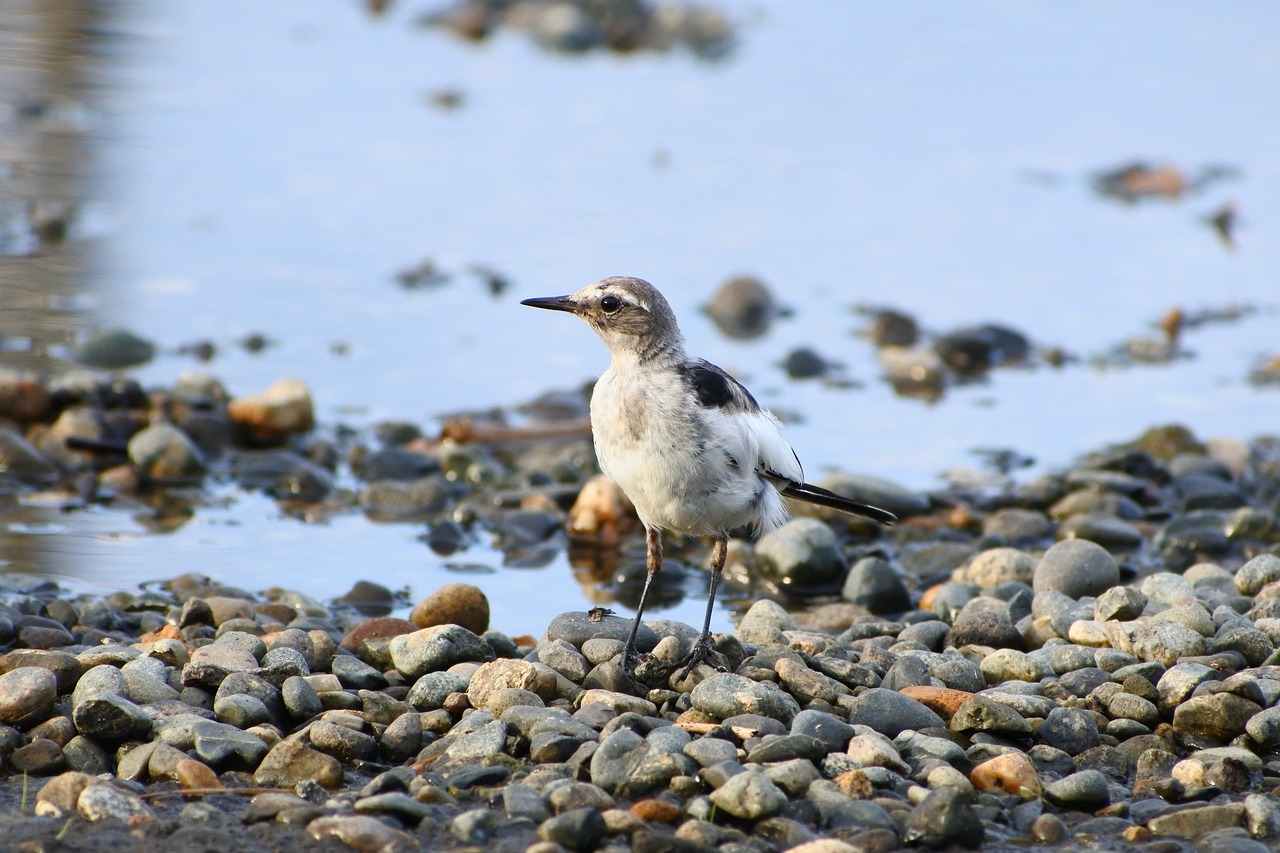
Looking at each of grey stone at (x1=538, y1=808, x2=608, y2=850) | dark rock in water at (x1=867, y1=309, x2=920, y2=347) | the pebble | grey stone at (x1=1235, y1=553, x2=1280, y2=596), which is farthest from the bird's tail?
dark rock in water at (x1=867, y1=309, x2=920, y2=347)

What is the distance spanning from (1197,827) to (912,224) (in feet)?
32.9

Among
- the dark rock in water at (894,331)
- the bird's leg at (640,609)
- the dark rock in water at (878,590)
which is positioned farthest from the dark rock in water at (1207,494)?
the bird's leg at (640,609)

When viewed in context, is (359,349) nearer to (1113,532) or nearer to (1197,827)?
(1113,532)

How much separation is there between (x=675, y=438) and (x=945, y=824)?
6.44 ft

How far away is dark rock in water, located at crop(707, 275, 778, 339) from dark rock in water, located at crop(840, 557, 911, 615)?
436 centimetres

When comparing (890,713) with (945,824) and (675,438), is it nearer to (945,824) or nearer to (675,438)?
(945,824)

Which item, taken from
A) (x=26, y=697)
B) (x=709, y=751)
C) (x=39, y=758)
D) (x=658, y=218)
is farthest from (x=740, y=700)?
(x=658, y=218)

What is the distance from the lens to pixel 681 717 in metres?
5.66

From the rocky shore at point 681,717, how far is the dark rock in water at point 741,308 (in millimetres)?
3964

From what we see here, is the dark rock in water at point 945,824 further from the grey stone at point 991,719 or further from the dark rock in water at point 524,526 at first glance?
the dark rock in water at point 524,526

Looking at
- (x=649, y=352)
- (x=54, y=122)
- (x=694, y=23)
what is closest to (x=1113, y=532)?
(x=649, y=352)

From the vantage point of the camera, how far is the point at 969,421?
427 inches

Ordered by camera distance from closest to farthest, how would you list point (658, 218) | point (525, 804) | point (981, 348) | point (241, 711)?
point (525, 804), point (241, 711), point (981, 348), point (658, 218)

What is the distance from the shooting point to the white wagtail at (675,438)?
19.9ft
